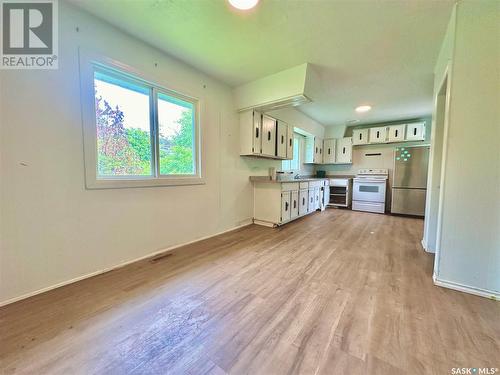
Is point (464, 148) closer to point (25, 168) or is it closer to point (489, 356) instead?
point (489, 356)

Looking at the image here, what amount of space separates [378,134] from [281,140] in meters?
3.31

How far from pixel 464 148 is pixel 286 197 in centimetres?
254

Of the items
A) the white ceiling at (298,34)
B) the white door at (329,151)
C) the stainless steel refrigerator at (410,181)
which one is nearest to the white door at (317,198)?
the white door at (329,151)

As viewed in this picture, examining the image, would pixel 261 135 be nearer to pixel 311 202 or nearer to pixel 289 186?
pixel 289 186

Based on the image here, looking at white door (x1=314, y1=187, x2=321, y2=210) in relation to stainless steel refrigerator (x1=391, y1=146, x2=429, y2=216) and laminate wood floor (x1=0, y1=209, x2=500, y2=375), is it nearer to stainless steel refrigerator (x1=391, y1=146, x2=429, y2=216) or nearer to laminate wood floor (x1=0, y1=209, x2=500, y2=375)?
stainless steel refrigerator (x1=391, y1=146, x2=429, y2=216)

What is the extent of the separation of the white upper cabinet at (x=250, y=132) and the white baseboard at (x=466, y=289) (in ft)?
9.41

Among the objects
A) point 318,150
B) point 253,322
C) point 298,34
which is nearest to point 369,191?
point 318,150

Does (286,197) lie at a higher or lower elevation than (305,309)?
higher

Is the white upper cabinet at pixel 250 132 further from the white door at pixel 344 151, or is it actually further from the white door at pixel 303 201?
the white door at pixel 344 151

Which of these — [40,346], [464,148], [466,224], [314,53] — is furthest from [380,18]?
[40,346]

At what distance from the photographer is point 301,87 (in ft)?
8.95

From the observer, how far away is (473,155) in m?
1.70

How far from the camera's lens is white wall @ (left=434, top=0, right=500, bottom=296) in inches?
64.0

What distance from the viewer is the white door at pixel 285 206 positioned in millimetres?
3810
